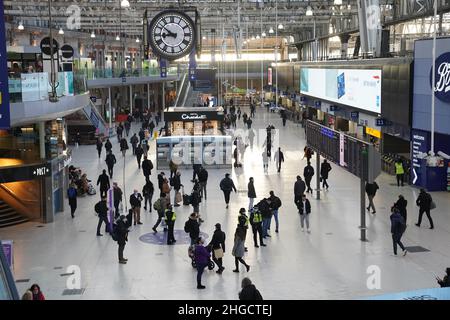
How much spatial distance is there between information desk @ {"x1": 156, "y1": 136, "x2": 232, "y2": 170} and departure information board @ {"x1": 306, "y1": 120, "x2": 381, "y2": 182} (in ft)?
26.2

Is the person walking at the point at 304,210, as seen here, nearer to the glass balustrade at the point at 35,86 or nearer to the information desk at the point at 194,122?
the glass balustrade at the point at 35,86

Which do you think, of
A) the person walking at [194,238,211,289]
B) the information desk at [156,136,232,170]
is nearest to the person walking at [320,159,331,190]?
the information desk at [156,136,232,170]

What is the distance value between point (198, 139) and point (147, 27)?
687 inches

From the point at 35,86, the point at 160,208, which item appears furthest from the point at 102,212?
the point at 35,86

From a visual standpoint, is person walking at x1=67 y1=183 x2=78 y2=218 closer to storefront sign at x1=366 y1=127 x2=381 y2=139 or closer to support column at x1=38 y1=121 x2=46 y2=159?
support column at x1=38 y1=121 x2=46 y2=159

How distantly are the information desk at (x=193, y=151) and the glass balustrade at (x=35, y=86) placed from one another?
8.03m

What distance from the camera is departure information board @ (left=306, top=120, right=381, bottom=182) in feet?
52.7

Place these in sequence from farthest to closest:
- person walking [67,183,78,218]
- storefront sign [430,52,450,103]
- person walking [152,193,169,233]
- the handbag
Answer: storefront sign [430,52,450,103], person walking [67,183,78,218], person walking [152,193,169,233], the handbag

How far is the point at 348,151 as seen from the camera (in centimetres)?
1750

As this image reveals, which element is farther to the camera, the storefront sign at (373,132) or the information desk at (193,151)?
the information desk at (193,151)

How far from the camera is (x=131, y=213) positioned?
17.8 metres

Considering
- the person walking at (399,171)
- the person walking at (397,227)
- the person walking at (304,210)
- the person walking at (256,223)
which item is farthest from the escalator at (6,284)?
the person walking at (399,171)

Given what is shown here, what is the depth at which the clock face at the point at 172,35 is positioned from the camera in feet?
39.8
